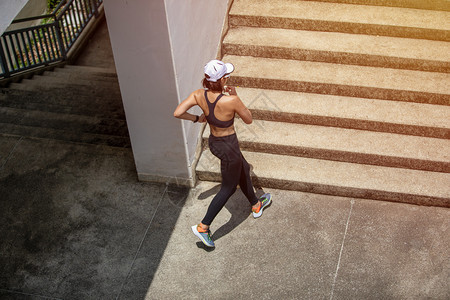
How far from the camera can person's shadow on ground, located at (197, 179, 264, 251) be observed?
217 inches

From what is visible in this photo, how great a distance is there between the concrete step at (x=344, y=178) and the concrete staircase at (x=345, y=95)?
1 cm

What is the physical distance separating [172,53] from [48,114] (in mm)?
3505

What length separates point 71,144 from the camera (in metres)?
6.77

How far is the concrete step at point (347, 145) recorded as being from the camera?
5863 mm

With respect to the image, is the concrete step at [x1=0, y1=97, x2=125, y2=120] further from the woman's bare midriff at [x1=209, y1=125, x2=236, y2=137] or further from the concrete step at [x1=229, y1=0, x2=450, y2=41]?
the woman's bare midriff at [x1=209, y1=125, x2=236, y2=137]

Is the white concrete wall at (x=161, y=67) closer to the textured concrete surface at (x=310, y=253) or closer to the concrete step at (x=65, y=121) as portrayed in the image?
the textured concrete surface at (x=310, y=253)

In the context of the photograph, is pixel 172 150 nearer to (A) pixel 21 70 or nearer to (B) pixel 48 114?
(B) pixel 48 114

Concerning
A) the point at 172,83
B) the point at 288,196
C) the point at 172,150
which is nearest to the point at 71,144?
the point at 172,150

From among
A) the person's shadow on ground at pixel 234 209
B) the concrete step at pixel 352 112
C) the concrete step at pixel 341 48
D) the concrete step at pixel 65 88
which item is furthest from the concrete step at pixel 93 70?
the person's shadow on ground at pixel 234 209

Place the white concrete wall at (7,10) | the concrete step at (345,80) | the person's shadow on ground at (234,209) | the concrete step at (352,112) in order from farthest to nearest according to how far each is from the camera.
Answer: the concrete step at (345,80) → the concrete step at (352,112) → the person's shadow on ground at (234,209) → the white concrete wall at (7,10)

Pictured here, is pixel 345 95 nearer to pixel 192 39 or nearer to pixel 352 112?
pixel 352 112

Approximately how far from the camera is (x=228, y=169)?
4.99 metres

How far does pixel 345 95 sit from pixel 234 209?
2145 millimetres

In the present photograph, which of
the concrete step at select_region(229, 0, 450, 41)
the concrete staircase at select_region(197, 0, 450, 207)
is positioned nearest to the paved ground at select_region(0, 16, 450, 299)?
the concrete staircase at select_region(197, 0, 450, 207)
